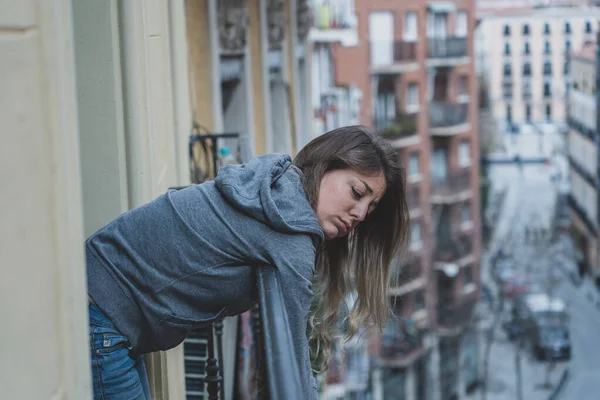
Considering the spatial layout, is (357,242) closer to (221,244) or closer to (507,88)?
(221,244)

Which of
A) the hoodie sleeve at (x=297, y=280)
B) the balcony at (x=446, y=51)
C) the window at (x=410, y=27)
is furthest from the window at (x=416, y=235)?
the hoodie sleeve at (x=297, y=280)

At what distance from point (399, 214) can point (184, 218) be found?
0.65m

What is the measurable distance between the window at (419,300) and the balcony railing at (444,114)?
17.1 feet

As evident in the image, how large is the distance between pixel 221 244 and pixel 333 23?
2923 cm

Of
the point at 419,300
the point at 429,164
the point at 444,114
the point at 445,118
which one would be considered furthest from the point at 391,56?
the point at 419,300

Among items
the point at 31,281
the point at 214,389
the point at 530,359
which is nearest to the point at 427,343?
the point at 530,359

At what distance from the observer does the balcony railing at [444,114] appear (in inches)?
1582

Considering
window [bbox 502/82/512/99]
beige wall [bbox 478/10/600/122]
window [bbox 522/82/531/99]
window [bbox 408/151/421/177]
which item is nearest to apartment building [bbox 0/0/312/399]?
window [bbox 408/151/421/177]

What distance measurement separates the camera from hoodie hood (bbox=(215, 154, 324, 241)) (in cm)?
311

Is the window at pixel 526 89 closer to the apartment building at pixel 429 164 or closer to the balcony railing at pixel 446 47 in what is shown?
the apartment building at pixel 429 164

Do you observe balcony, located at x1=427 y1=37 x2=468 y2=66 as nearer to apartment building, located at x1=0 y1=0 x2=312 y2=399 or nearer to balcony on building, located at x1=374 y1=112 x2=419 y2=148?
balcony on building, located at x1=374 y1=112 x2=419 y2=148

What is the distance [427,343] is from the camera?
3831cm

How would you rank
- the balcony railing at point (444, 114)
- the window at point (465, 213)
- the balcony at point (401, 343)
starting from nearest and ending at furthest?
the balcony at point (401, 343) → the balcony railing at point (444, 114) → the window at point (465, 213)

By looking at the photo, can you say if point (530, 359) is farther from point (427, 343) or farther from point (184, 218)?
point (184, 218)
